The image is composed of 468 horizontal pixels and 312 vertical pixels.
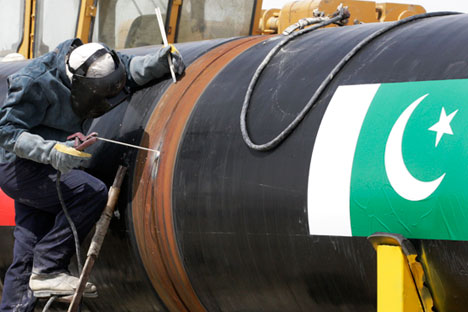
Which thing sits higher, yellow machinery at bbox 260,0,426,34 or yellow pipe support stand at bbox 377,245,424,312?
yellow machinery at bbox 260,0,426,34

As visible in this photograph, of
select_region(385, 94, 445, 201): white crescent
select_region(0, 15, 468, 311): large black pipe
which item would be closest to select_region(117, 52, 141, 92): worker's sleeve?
select_region(0, 15, 468, 311): large black pipe

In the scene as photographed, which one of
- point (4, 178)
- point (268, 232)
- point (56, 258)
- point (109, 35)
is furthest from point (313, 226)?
point (109, 35)

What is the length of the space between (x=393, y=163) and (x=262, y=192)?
60cm

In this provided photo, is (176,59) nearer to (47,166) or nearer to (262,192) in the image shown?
(47,166)

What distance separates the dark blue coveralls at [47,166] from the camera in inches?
154

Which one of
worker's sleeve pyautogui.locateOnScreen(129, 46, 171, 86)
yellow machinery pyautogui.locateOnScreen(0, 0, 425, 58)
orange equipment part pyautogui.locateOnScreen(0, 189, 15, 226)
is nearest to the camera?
worker's sleeve pyautogui.locateOnScreen(129, 46, 171, 86)

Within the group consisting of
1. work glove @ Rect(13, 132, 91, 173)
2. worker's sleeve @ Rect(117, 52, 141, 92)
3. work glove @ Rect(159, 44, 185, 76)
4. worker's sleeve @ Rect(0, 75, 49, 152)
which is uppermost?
work glove @ Rect(159, 44, 185, 76)

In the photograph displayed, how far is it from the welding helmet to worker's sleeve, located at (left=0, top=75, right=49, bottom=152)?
0.17 meters

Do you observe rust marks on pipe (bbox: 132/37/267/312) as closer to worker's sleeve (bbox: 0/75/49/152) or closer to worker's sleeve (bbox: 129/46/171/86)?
worker's sleeve (bbox: 129/46/171/86)

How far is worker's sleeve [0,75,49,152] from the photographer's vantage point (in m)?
3.89

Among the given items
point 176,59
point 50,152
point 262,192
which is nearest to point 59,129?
point 50,152

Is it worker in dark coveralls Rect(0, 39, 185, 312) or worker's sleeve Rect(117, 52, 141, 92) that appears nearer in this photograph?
worker in dark coveralls Rect(0, 39, 185, 312)

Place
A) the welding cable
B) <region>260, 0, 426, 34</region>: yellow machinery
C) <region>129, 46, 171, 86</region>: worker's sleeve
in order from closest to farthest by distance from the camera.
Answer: the welding cable < <region>129, 46, 171, 86</region>: worker's sleeve < <region>260, 0, 426, 34</region>: yellow machinery

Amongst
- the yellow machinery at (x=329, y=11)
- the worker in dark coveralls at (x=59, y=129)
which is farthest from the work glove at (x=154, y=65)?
the yellow machinery at (x=329, y=11)
